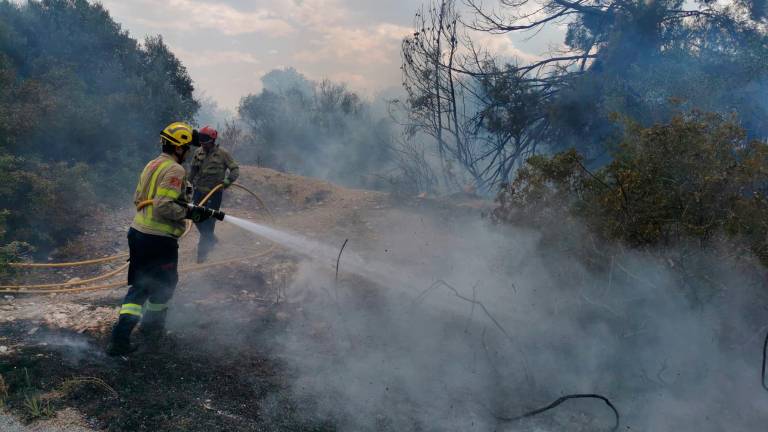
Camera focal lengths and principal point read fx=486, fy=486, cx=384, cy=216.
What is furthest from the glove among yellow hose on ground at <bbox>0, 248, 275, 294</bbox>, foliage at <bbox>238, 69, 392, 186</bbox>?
foliage at <bbox>238, 69, 392, 186</bbox>

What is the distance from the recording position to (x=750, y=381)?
3.95m

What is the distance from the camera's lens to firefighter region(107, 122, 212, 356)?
396 centimetres

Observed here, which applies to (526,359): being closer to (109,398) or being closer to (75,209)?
(109,398)

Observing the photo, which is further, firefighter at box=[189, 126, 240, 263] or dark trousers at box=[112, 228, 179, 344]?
firefighter at box=[189, 126, 240, 263]

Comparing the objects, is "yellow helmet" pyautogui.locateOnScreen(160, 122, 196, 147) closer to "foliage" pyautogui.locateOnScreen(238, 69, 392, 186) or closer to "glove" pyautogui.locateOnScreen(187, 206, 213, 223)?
"glove" pyautogui.locateOnScreen(187, 206, 213, 223)

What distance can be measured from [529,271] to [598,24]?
9.37 meters

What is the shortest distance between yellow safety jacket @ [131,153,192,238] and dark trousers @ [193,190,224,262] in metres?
2.42

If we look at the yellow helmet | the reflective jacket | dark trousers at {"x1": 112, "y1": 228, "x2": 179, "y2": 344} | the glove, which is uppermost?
the yellow helmet

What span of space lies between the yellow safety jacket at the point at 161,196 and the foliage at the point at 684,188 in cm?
362

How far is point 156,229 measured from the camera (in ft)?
13.2

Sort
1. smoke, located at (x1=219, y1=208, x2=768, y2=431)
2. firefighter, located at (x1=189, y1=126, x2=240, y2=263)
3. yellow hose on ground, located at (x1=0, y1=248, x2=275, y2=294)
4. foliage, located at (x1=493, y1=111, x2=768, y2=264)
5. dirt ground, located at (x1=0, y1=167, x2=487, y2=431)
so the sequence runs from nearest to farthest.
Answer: dirt ground, located at (x1=0, y1=167, x2=487, y2=431)
smoke, located at (x1=219, y1=208, x2=768, y2=431)
foliage, located at (x1=493, y1=111, x2=768, y2=264)
yellow hose on ground, located at (x1=0, y1=248, x2=275, y2=294)
firefighter, located at (x1=189, y1=126, x2=240, y2=263)

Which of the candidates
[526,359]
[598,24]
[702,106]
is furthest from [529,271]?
[598,24]

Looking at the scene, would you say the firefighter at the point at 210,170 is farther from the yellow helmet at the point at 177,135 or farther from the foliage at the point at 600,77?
the foliage at the point at 600,77

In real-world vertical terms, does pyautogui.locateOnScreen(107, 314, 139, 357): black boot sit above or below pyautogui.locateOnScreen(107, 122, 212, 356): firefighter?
below
